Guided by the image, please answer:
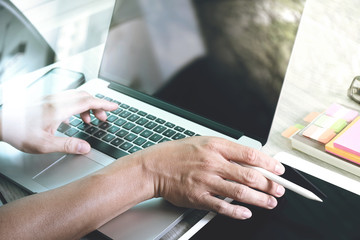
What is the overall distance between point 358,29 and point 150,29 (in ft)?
1.82

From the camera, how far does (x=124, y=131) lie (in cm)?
84

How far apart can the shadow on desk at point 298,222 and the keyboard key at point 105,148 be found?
0.24 meters

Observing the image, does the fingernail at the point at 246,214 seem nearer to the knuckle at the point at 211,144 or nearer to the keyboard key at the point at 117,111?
the knuckle at the point at 211,144

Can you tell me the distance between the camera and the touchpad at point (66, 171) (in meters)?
Answer: 0.75

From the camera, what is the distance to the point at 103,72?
38.8 inches

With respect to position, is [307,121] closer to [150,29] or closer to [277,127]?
[277,127]

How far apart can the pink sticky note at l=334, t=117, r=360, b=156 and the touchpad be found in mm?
458

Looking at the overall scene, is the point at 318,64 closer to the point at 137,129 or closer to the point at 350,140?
the point at 350,140

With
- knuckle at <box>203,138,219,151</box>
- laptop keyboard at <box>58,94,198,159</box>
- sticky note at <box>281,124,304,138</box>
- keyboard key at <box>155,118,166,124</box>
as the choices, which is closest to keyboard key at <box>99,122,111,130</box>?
laptop keyboard at <box>58,94,198,159</box>

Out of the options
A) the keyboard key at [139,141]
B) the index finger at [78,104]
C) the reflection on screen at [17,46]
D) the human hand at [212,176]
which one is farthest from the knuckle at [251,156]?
the reflection on screen at [17,46]

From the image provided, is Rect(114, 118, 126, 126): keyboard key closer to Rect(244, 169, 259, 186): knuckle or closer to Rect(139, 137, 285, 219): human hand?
Rect(139, 137, 285, 219): human hand

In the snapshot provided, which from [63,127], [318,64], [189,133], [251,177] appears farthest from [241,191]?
[318,64]

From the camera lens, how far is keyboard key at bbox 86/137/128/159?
79 cm

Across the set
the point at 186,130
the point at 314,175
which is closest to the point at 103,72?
the point at 186,130
